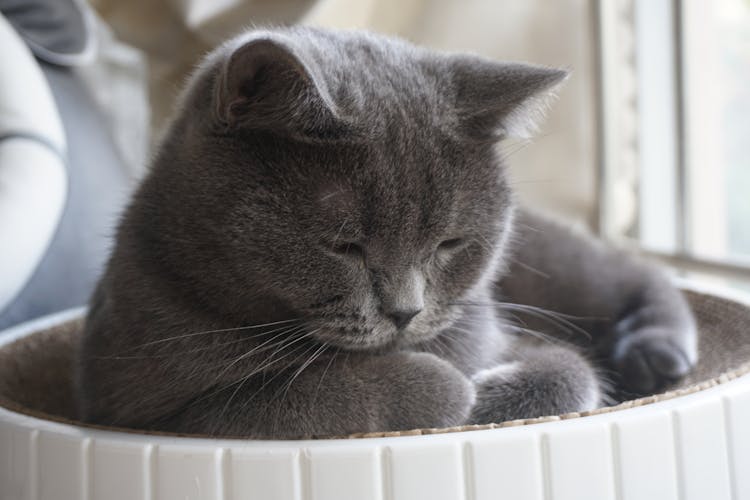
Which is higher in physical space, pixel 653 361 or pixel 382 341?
pixel 382 341

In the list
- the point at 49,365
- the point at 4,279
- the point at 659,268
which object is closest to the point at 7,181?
the point at 4,279

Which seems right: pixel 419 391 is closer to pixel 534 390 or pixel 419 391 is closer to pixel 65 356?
pixel 534 390

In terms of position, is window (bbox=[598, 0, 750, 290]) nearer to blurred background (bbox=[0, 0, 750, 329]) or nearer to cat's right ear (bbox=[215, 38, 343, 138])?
blurred background (bbox=[0, 0, 750, 329])

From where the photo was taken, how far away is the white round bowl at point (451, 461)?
574mm

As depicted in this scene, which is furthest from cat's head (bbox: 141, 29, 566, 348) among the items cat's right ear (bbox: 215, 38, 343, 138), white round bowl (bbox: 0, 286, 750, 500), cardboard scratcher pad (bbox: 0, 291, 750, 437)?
cardboard scratcher pad (bbox: 0, 291, 750, 437)

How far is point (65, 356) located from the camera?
1076 millimetres

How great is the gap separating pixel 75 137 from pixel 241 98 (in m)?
0.83

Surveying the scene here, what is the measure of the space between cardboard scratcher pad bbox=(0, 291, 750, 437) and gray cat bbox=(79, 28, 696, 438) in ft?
0.54

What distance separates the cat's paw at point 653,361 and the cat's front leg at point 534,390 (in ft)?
0.50

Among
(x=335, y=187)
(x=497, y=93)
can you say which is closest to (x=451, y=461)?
(x=335, y=187)

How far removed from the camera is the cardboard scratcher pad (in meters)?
0.92

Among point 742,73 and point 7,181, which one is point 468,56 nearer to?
point 7,181

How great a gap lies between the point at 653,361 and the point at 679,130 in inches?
32.4

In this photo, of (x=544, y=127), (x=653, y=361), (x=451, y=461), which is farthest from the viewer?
(x=544, y=127)
